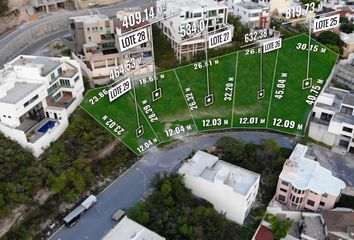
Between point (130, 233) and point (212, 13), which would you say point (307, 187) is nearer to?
point (130, 233)

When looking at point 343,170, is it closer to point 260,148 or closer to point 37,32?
point 260,148

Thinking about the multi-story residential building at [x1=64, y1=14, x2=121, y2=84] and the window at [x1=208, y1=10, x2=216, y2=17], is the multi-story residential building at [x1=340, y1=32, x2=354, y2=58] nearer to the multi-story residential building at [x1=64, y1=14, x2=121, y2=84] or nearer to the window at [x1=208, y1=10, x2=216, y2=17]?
the window at [x1=208, y1=10, x2=216, y2=17]

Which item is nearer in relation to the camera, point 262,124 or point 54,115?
point 54,115

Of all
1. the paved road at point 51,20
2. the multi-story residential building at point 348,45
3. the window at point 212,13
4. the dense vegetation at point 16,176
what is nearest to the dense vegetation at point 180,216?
the dense vegetation at point 16,176

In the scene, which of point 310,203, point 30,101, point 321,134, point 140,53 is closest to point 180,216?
point 310,203

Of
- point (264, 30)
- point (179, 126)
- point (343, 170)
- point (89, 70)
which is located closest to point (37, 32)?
point (89, 70)

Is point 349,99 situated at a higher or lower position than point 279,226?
higher
